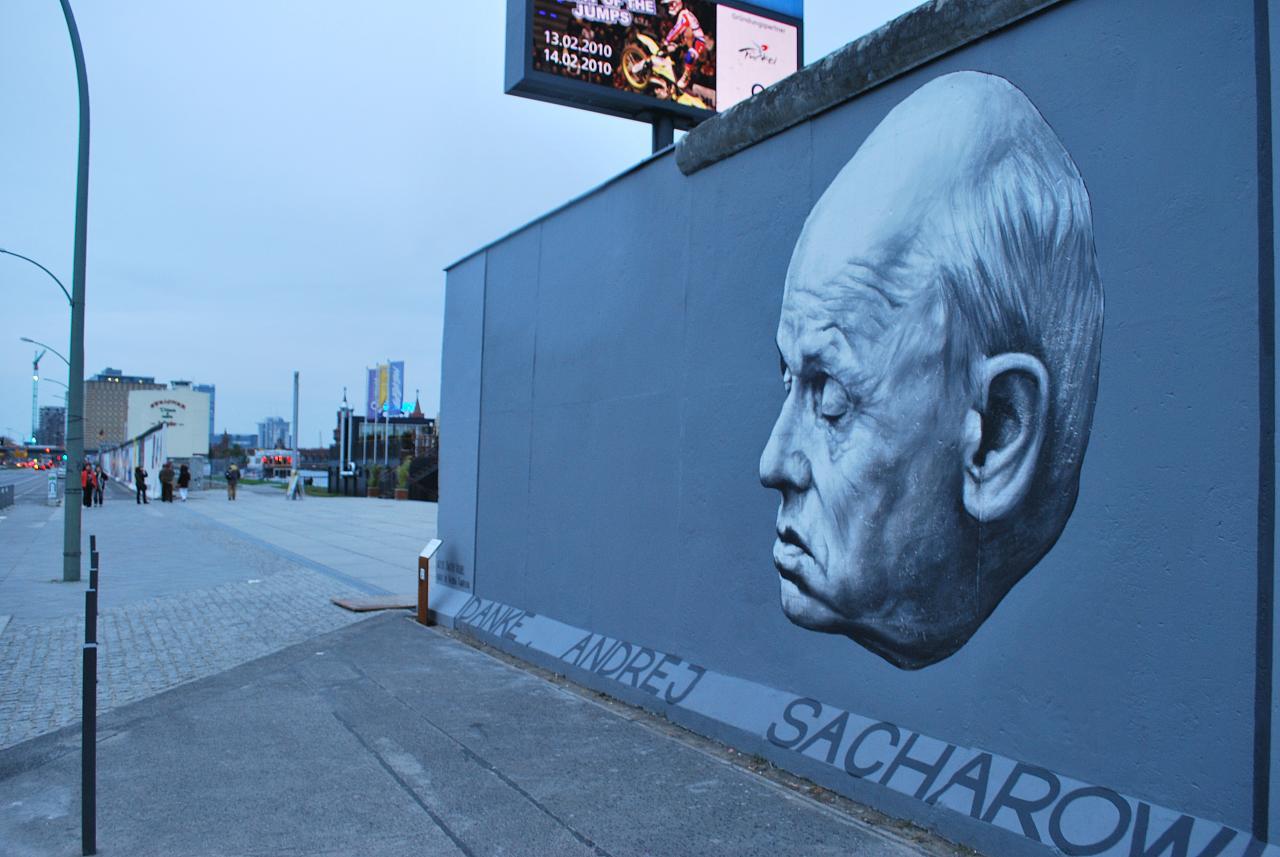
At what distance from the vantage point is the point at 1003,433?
4867 millimetres

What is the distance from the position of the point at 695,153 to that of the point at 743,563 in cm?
326

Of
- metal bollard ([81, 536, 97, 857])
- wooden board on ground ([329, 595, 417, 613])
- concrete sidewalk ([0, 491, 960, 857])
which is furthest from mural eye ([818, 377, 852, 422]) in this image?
wooden board on ground ([329, 595, 417, 613])

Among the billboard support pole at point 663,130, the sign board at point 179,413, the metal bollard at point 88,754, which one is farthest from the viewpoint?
the sign board at point 179,413

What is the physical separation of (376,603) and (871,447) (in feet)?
29.6

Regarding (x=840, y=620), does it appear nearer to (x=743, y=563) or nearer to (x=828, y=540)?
(x=828, y=540)

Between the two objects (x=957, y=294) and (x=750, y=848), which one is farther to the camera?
(x=957, y=294)

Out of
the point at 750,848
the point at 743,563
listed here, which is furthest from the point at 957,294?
the point at 750,848

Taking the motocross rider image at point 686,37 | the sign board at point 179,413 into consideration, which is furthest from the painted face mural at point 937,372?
the sign board at point 179,413

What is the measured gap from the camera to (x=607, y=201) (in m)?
8.99

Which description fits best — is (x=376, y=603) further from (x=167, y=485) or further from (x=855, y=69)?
(x=167, y=485)

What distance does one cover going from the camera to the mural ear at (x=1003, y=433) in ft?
15.5

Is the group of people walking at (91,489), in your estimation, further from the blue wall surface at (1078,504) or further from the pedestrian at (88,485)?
the blue wall surface at (1078,504)

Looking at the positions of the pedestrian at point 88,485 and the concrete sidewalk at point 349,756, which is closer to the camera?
the concrete sidewalk at point 349,756

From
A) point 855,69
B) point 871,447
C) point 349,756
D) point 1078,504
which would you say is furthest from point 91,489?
point 1078,504
